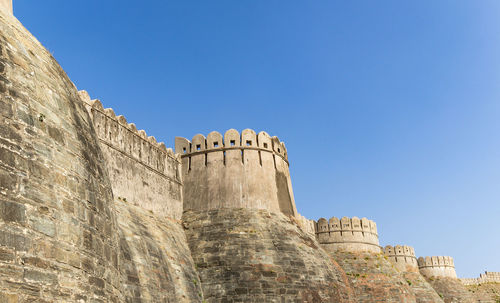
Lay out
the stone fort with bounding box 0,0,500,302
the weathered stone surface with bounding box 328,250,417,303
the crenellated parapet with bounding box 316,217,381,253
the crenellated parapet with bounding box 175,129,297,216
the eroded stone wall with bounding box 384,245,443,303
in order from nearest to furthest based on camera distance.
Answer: the stone fort with bounding box 0,0,500,302 < the crenellated parapet with bounding box 175,129,297,216 < the weathered stone surface with bounding box 328,250,417,303 < the crenellated parapet with bounding box 316,217,381,253 < the eroded stone wall with bounding box 384,245,443,303

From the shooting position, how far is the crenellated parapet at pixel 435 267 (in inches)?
1503

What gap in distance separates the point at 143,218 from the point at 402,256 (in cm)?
2534

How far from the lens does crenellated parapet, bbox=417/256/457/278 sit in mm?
38188

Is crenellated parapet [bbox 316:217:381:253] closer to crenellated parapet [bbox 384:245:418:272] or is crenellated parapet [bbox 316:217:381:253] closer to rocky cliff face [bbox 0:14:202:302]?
crenellated parapet [bbox 384:245:418:272]

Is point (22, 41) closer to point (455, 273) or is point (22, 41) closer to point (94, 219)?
point (94, 219)

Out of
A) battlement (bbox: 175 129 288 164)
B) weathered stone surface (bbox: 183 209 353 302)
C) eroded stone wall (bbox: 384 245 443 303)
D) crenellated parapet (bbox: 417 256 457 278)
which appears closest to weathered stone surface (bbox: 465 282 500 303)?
crenellated parapet (bbox: 417 256 457 278)

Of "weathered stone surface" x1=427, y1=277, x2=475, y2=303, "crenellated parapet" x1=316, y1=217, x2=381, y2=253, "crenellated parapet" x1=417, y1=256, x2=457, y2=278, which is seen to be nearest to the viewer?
"crenellated parapet" x1=316, y1=217, x2=381, y2=253

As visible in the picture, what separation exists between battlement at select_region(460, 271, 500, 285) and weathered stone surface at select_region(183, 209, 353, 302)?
103 ft

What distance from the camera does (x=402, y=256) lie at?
35.3 meters

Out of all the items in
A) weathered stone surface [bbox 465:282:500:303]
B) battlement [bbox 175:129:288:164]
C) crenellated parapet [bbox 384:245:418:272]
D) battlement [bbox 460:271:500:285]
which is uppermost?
battlement [bbox 175:129:288:164]

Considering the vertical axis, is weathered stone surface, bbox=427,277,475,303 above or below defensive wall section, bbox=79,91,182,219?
below

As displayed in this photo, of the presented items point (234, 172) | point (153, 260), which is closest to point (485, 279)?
point (234, 172)

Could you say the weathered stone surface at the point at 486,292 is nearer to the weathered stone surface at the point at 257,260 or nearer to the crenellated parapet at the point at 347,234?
the crenellated parapet at the point at 347,234

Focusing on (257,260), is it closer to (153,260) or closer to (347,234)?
(153,260)
